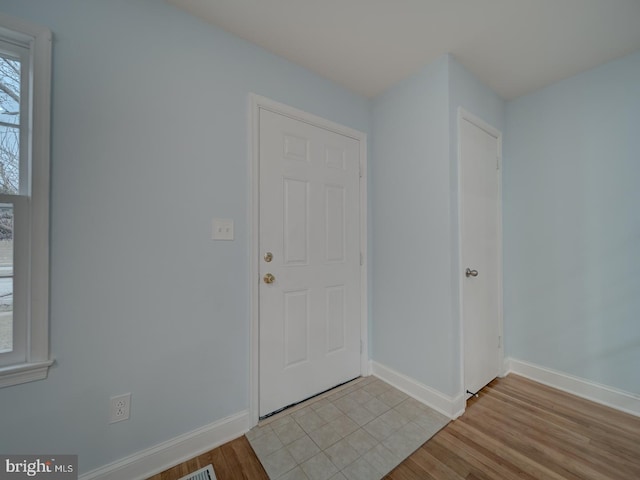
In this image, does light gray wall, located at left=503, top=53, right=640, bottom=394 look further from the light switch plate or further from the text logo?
the text logo

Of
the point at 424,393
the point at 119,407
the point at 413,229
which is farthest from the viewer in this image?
the point at 413,229

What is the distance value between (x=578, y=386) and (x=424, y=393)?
1203 millimetres

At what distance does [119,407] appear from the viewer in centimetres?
122

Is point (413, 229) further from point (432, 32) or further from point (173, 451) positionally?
point (173, 451)

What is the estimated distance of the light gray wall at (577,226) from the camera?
171 cm

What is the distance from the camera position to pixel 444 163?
1.73 meters

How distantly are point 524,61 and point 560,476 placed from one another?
100 inches

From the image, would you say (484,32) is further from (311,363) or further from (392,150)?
(311,363)

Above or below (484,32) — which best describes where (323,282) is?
below

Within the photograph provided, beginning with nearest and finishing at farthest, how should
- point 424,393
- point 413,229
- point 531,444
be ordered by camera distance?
1. point 531,444
2. point 424,393
3. point 413,229

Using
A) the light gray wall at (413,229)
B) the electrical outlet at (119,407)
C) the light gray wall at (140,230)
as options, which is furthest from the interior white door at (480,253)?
the electrical outlet at (119,407)

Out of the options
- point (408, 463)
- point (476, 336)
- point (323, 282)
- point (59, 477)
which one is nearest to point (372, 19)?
point (323, 282)

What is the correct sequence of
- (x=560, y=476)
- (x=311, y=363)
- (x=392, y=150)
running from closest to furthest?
(x=560, y=476), (x=311, y=363), (x=392, y=150)

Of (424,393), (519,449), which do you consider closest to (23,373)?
(424,393)
